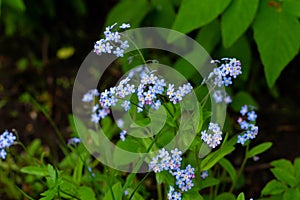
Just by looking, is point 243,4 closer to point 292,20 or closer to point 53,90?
point 292,20

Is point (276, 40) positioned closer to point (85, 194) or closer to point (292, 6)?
point (292, 6)

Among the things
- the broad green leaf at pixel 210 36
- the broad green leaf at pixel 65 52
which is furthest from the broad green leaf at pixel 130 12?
the broad green leaf at pixel 65 52

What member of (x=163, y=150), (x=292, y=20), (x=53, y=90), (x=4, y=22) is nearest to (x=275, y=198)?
(x=163, y=150)

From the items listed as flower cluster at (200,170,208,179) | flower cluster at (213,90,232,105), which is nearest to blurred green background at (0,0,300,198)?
flower cluster at (213,90,232,105)

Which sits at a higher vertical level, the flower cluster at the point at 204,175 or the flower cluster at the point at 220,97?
the flower cluster at the point at 220,97

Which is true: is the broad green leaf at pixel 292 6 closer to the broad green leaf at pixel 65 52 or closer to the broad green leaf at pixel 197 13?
the broad green leaf at pixel 197 13

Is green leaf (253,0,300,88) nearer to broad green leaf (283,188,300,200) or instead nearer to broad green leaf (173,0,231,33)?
broad green leaf (173,0,231,33)
